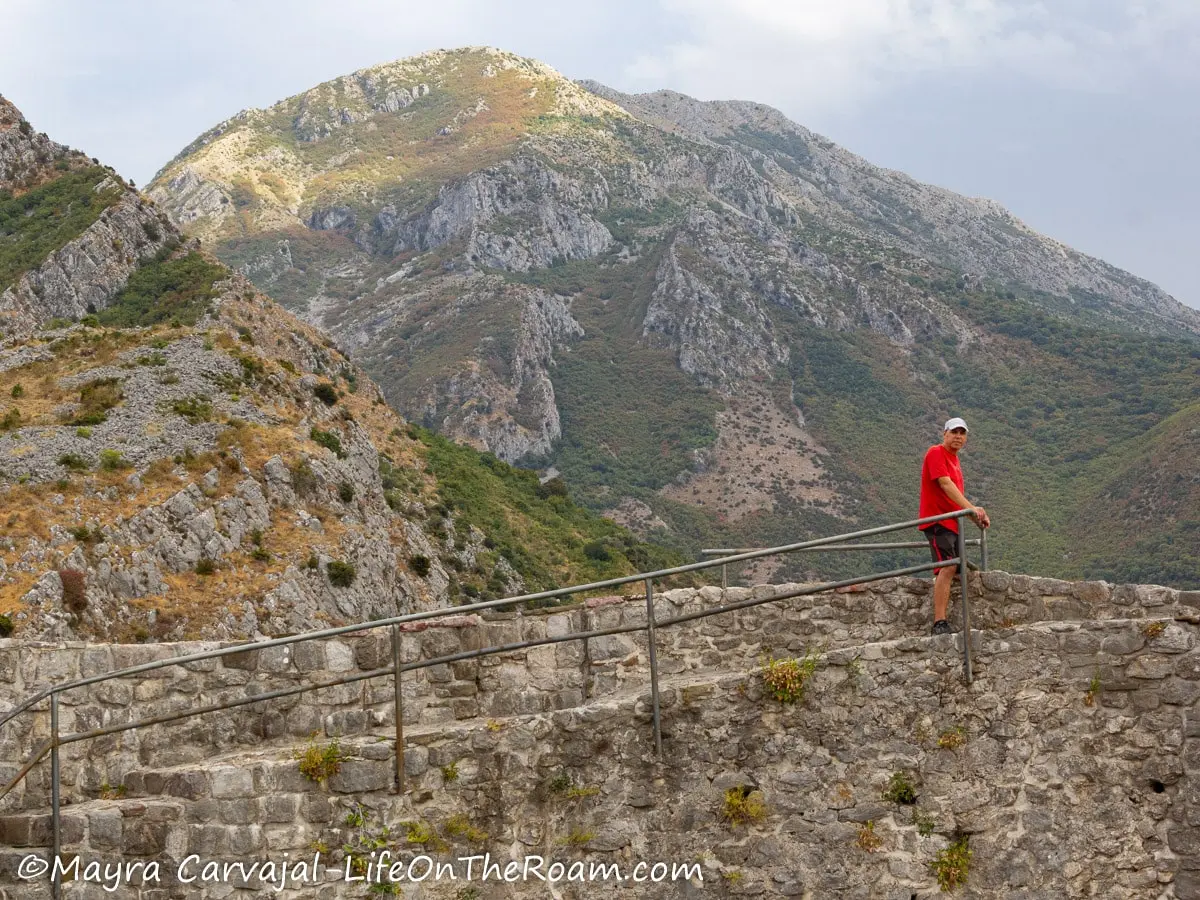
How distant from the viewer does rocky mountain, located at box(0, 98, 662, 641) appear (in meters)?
30.4

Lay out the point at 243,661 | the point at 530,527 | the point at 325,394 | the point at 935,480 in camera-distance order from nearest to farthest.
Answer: the point at 935,480
the point at 243,661
the point at 325,394
the point at 530,527

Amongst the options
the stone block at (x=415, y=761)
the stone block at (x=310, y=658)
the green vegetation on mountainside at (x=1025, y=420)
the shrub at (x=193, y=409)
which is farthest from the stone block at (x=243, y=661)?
the green vegetation on mountainside at (x=1025, y=420)

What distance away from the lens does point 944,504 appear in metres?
8.93

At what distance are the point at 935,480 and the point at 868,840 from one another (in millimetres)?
2710

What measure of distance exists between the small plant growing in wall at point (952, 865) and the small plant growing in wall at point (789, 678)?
133 cm

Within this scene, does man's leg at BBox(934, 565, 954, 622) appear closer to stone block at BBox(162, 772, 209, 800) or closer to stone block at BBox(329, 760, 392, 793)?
stone block at BBox(329, 760, 392, 793)

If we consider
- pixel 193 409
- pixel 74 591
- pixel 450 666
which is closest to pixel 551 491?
pixel 193 409

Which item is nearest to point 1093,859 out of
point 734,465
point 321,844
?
point 321,844

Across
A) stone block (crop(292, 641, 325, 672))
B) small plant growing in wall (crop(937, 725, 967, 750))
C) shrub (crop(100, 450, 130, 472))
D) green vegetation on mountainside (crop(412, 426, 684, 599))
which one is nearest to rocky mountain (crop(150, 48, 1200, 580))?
green vegetation on mountainside (crop(412, 426, 684, 599))

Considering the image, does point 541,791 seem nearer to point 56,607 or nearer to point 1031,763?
point 1031,763

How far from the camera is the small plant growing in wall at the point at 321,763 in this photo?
7766mm

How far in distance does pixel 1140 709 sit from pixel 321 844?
547 cm

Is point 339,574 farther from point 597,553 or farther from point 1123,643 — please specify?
point 1123,643

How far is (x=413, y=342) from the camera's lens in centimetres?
13712
